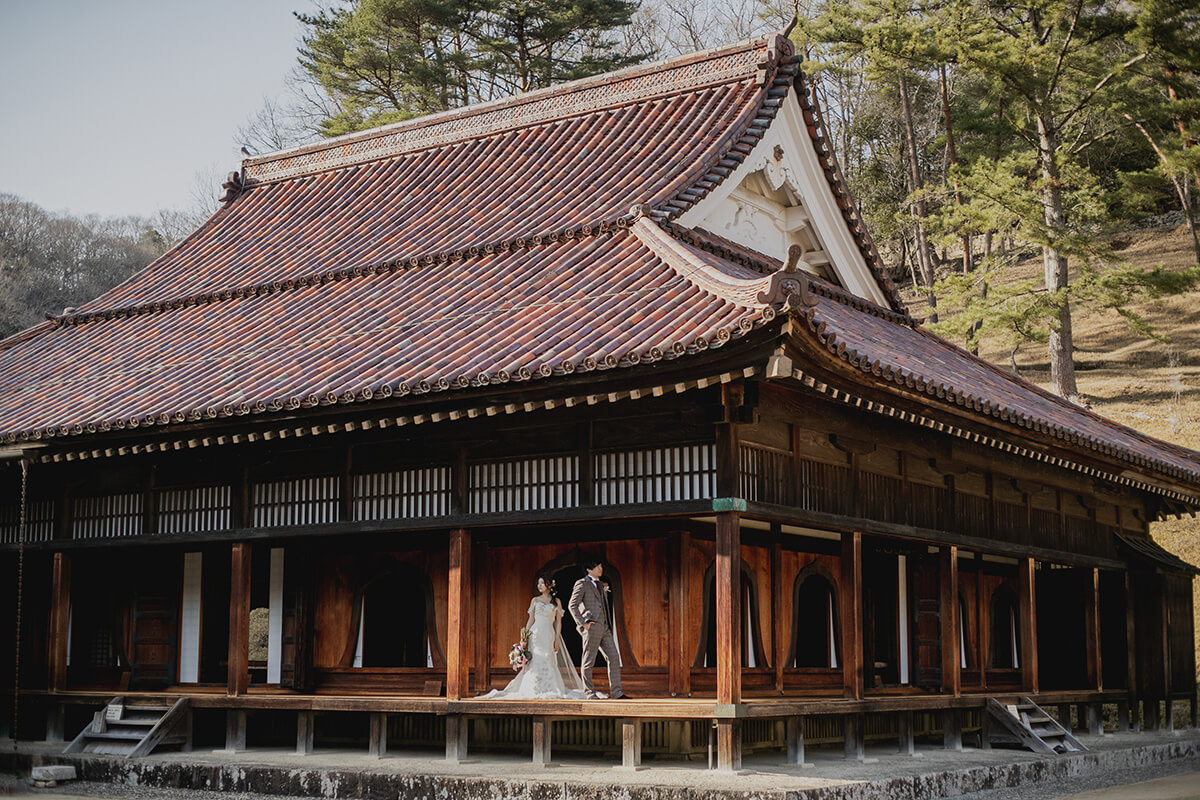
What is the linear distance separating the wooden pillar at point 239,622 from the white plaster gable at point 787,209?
683cm

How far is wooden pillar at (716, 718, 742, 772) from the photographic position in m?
11.2

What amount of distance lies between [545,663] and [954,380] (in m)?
6.09

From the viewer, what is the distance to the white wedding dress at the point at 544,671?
1316cm

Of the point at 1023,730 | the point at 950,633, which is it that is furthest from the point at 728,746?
the point at 1023,730

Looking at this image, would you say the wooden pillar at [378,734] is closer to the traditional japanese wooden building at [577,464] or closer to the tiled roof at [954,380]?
the traditional japanese wooden building at [577,464]

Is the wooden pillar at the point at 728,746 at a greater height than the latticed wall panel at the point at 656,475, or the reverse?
the latticed wall panel at the point at 656,475

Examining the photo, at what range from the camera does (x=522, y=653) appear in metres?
13.4

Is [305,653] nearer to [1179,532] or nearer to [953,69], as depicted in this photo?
[1179,532]

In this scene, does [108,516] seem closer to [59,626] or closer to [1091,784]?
[59,626]

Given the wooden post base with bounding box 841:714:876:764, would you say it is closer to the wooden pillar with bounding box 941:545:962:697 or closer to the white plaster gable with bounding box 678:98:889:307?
the wooden pillar with bounding box 941:545:962:697

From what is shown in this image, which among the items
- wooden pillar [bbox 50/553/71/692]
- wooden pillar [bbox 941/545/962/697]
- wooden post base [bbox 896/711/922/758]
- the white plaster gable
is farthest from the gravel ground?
wooden pillar [bbox 50/553/71/692]

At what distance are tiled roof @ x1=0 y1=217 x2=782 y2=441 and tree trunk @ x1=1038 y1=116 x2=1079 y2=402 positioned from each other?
18480 mm

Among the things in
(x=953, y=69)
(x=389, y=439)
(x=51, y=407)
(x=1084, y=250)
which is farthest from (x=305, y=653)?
(x=953, y=69)

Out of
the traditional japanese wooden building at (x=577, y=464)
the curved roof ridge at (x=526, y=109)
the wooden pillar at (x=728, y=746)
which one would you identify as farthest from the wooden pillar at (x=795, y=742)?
the curved roof ridge at (x=526, y=109)
